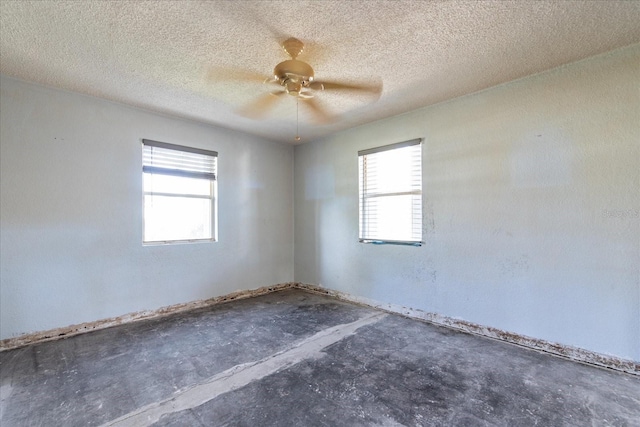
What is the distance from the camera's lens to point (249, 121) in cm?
399

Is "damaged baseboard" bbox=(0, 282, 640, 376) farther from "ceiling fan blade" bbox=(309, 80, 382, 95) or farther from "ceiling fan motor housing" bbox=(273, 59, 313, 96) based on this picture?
"ceiling fan motor housing" bbox=(273, 59, 313, 96)

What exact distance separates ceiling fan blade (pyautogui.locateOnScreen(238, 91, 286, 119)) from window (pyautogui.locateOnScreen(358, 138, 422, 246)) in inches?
60.5

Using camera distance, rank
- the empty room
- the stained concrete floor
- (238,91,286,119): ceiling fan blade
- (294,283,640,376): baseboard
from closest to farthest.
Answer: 1. the stained concrete floor
2. the empty room
3. (294,283,640,376): baseboard
4. (238,91,286,119): ceiling fan blade

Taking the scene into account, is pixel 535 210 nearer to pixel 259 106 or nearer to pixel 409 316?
pixel 409 316

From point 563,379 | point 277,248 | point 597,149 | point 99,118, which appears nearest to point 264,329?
point 277,248

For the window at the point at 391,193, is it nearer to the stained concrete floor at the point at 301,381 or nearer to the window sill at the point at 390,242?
the window sill at the point at 390,242

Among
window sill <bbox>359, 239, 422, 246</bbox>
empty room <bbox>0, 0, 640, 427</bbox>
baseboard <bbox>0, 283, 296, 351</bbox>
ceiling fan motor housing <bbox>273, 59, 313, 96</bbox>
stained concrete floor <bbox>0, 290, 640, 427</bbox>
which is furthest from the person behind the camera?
window sill <bbox>359, 239, 422, 246</bbox>

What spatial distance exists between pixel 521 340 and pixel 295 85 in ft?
10.5

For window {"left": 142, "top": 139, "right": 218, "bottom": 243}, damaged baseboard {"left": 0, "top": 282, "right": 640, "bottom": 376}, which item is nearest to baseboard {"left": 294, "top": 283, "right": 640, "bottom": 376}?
damaged baseboard {"left": 0, "top": 282, "right": 640, "bottom": 376}

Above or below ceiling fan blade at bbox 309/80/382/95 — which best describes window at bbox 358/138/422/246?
below

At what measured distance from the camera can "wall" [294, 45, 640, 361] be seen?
235cm

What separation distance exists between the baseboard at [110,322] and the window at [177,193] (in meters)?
0.91

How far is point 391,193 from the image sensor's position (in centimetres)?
390

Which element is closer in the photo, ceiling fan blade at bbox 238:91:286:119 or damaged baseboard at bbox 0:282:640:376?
damaged baseboard at bbox 0:282:640:376
